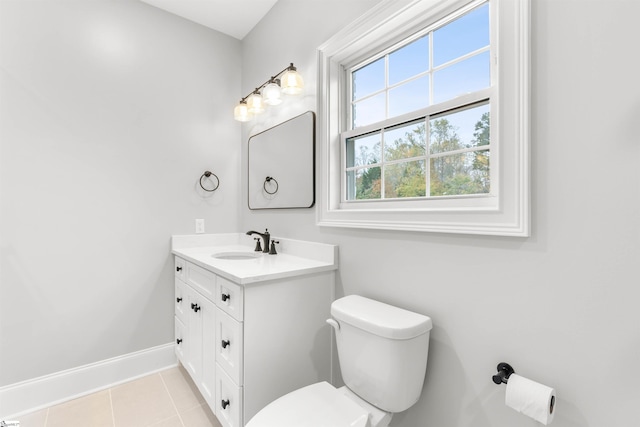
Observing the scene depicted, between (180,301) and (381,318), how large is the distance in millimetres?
1549

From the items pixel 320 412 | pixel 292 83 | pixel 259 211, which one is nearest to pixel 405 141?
pixel 292 83

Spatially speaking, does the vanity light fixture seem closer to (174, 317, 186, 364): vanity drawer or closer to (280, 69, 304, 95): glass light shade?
(280, 69, 304, 95): glass light shade

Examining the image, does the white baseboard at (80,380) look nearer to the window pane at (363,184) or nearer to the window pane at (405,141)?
the window pane at (363,184)

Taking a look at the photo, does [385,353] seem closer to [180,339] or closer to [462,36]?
[462,36]

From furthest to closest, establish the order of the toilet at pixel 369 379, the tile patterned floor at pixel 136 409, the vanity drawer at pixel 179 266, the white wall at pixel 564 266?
the vanity drawer at pixel 179 266, the tile patterned floor at pixel 136 409, the toilet at pixel 369 379, the white wall at pixel 564 266

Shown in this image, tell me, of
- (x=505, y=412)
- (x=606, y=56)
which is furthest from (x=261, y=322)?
(x=606, y=56)

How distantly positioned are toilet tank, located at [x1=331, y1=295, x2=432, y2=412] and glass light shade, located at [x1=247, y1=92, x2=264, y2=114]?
1.58 meters

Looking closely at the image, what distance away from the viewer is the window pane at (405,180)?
1338mm

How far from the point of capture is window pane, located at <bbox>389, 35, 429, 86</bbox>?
4.42 feet

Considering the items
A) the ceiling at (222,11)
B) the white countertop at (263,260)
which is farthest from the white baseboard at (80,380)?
the ceiling at (222,11)

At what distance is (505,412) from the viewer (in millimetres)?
979

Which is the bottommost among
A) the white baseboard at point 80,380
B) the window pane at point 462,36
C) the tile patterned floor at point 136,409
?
the tile patterned floor at point 136,409

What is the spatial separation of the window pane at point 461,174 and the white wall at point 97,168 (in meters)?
1.79

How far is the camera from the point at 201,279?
1692 millimetres
